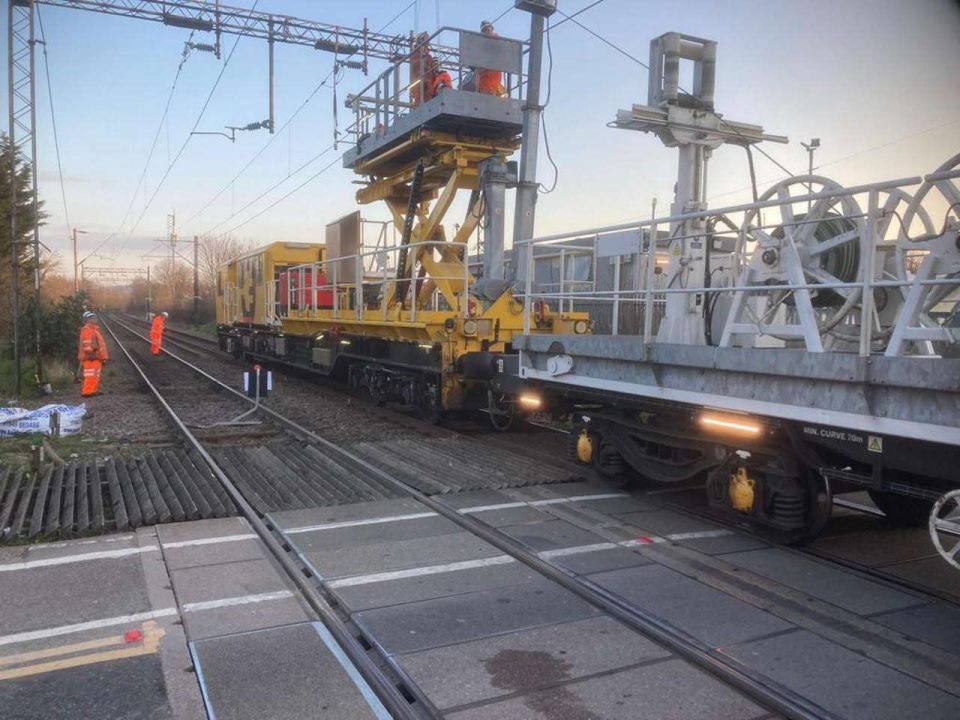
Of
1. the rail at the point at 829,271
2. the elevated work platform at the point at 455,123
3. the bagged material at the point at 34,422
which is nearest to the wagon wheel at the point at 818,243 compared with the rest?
the rail at the point at 829,271

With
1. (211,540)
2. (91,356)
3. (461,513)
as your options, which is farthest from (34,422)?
(461,513)

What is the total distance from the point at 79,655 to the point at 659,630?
10.3 feet

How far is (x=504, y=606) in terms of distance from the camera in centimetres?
457

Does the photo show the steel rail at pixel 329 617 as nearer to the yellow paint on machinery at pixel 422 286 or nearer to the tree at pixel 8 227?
the yellow paint on machinery at pixel 422 286

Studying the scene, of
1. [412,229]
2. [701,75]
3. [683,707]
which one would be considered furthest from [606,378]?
[412,229]

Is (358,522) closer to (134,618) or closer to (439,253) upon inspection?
(134,618)

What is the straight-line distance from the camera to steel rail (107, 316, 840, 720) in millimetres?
3418

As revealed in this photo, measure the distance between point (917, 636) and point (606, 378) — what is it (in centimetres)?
315

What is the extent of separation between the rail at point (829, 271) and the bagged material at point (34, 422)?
7816 mm

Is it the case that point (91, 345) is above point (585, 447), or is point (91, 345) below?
above

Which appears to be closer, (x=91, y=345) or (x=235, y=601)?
(x=235, y=601)

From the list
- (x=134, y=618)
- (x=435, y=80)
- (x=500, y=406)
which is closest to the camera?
(x=134, y=618)

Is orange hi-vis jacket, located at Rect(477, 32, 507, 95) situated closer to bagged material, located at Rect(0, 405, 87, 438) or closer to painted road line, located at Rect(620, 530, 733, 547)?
bagged material, located at Rect(0, 405, 87, 438)

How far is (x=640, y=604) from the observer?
4.57m
